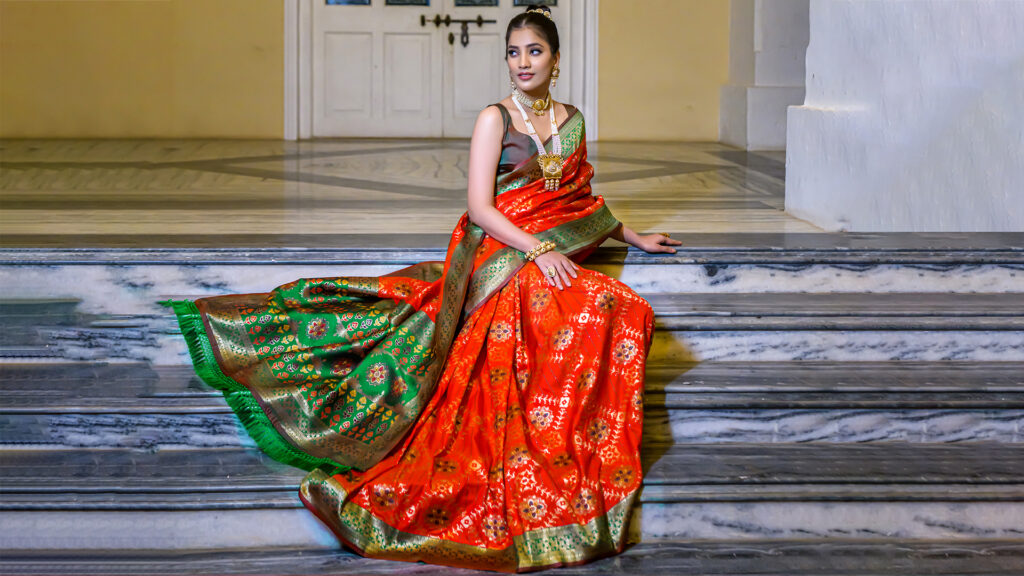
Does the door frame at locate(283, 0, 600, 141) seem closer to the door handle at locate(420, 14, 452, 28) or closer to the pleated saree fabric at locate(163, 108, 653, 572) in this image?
the door handle at locate(420, 14, 452, 28)

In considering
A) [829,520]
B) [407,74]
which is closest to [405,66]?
[407,74]

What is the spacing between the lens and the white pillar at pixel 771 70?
7.77 metres

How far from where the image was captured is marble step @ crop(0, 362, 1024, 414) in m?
2.67

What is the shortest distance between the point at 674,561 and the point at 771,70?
Result: 6116 mm

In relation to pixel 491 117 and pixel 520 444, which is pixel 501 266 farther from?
pixel 520 444

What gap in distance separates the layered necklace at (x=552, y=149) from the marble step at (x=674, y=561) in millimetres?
958

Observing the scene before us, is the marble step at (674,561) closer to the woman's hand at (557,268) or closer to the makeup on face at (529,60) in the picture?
the woman's hand at (557,268)

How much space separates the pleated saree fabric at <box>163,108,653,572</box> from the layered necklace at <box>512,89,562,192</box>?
0.08 feet

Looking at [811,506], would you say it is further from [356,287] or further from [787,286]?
[356,287]

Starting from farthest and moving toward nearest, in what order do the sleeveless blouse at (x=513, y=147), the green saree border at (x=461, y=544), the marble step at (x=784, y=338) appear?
the marble step at (x=784, y=338)
the sleeveless blouse at (x=513, y=147)
the green saree border at (x=461, y=544)

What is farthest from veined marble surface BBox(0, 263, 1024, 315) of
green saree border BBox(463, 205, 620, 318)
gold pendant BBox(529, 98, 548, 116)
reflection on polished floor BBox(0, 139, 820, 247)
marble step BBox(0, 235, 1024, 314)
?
gold pendant BBox(529, 98, 548, 116)

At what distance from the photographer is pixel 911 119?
3.90 metres

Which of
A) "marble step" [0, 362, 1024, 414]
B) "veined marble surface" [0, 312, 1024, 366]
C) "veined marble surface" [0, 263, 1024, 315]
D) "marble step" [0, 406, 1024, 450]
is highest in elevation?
"veined marble surface" [0, 263, 1024, 315]

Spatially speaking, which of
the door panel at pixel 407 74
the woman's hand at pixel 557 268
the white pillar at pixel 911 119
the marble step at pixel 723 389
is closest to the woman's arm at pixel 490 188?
the woman's hand at pixel 557 268
